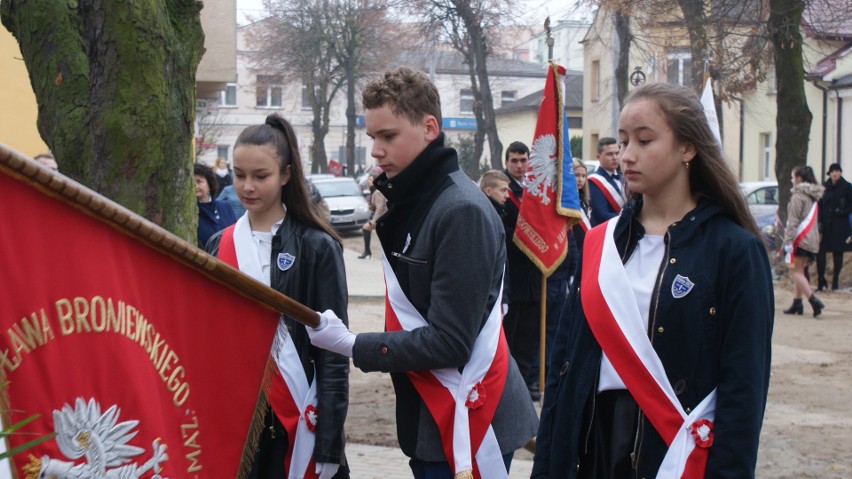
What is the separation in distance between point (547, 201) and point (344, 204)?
22.9m

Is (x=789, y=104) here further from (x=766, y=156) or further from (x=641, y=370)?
(x=766, y=156)

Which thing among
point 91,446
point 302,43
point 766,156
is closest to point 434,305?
point 91,446

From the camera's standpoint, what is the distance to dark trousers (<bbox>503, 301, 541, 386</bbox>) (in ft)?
30.9

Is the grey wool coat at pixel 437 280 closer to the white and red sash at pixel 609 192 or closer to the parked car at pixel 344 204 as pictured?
the white and red sash at pixel 609 192

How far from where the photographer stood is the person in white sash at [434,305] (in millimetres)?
3320

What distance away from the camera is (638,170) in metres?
3.13

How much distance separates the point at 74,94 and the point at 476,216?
229cm

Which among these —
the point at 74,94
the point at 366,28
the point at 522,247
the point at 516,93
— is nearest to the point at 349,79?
the point at 366,28

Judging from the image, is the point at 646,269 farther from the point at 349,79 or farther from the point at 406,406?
the point at 349,79

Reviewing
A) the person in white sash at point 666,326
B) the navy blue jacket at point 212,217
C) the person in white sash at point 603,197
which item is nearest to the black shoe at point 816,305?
the person in white sash at point 603,197

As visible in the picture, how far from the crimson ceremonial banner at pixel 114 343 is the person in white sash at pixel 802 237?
13045 mm

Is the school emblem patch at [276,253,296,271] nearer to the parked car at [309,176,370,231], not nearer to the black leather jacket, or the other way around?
the black leather jacket

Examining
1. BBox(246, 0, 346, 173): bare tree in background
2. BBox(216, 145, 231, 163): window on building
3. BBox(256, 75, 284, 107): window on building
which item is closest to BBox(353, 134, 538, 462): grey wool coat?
BBox(246, 0, 346, 173): bare tree in background

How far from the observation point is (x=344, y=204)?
3169 centimetres
